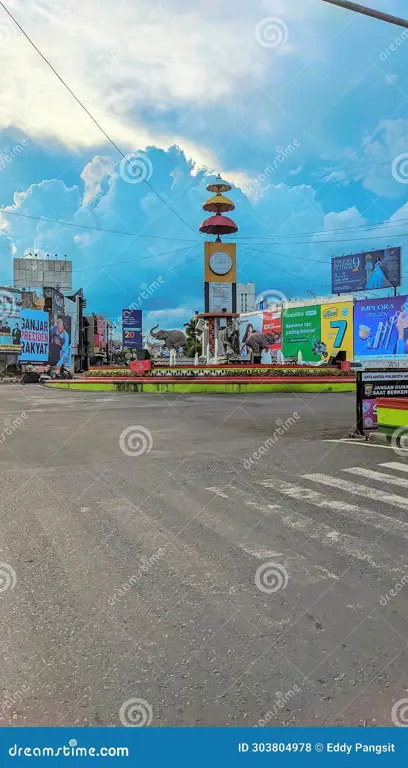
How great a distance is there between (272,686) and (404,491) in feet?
15.2

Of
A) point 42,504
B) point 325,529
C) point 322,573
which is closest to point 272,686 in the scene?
point 322,573

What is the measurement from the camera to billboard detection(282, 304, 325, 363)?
6084 centimetres

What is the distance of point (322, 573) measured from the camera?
4168mm

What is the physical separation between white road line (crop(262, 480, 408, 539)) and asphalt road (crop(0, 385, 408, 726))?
0.03m

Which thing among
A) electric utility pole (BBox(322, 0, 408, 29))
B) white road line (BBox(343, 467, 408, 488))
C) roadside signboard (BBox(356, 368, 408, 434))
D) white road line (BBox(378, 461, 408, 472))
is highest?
electric utility pole (BBox(322, 0, 408, 29))

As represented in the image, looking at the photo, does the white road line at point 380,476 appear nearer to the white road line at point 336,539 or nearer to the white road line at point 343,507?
the white road line at point 343,507

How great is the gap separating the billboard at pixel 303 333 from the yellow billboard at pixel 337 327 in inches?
34.6

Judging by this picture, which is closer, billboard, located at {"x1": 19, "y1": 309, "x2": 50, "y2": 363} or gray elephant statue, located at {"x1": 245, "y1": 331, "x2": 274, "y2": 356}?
gray elephant statue, located at {"x1": 245, "y1": 331, "x2": 274, "y2": 356}

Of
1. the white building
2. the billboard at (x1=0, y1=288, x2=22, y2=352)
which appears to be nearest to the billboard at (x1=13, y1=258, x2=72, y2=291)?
the billboard at (x1=0, y1=288, x2=22, y2=352)

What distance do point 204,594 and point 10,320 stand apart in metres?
68.2

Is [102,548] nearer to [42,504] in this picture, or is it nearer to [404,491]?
[42,504]

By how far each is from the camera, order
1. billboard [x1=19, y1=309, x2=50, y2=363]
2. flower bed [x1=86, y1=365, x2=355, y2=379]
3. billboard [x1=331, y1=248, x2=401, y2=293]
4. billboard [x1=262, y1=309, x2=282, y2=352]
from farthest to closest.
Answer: billboard [x1=19, y1=309, x2=50, y2=363], billboard [x1=262, y1=309, x2=282, y2=352], billboard [x1=331, y1=248, x2=401, y2=293], flower bed [x1=86, y1=365, x2=355, y2=379]

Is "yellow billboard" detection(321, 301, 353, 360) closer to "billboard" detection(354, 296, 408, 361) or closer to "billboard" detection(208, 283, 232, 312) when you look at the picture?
"billboard" detection(354, 296, 408, 361)
